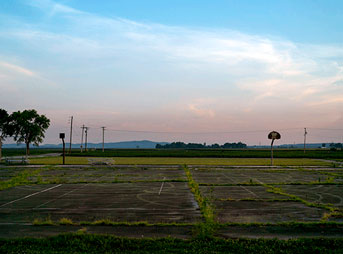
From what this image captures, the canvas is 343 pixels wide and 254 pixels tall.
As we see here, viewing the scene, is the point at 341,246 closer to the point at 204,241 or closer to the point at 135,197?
the point at 204,241

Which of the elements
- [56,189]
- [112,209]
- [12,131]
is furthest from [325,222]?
[12,131]

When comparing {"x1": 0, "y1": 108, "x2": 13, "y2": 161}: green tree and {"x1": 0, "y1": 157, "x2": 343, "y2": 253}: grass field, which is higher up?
{"x1": 0, "y1": 108, "x2": 13, "y2": 161}: green tree

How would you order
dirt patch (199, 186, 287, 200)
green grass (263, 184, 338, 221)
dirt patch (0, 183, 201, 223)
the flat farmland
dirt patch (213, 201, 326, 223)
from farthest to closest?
1. dirt patch (199, 186, 287, 200)
2. green grass (263, 184, 338, 221)
3. dirt patch (0, 183, 201, 223)
4. dirt patch (213, 201, 326, 223)
5. the flat farmland

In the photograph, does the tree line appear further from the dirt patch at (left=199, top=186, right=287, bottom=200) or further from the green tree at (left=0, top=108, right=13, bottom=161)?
the dirt patch at (left=199, top=186, right=287, bottom=200)

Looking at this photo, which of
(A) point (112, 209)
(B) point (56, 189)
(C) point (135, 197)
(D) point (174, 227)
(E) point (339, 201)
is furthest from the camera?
(B) point (56, 189)

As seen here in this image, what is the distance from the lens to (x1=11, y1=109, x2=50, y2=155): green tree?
64312 millimetres

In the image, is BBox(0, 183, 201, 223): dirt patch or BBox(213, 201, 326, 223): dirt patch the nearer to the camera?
BBox(213, 201, 326, 223): dirt patch

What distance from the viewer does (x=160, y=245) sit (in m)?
7.46

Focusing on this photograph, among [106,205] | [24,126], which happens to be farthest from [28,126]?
[106,205]

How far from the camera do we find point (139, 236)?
8.22 metres

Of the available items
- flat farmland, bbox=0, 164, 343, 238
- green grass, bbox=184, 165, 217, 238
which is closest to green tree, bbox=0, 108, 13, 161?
flat farmland, bbox=0, 164, 343, 238

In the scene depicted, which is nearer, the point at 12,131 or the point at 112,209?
the point at 112,209

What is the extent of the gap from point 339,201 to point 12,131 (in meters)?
67.6

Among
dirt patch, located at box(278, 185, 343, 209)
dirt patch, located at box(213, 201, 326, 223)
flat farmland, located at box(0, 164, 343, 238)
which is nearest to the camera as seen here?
flat farmland, located at box(0, 164, 343, 238)
